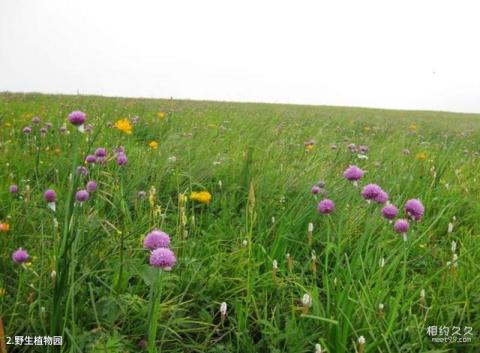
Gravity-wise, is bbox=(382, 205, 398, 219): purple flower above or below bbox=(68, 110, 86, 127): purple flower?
below

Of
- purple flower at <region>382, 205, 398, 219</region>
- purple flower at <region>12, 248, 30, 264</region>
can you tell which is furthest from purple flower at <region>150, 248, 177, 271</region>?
purple flower at <region>382, 205, 398, 219</region>

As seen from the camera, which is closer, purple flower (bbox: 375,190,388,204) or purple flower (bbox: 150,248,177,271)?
purple flower (bbox: 150,248,177,271)

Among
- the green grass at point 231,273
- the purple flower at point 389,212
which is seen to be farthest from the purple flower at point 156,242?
the purple flower at point 389,212

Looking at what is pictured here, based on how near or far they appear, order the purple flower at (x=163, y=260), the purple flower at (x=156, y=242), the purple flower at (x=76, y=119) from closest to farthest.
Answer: the purple flower at (x=163, y=260) < the purple flower at (x=156, y=242) < the purple flower at (x=76, y=119)

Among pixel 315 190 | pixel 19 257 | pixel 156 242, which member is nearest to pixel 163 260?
pixel 156 242

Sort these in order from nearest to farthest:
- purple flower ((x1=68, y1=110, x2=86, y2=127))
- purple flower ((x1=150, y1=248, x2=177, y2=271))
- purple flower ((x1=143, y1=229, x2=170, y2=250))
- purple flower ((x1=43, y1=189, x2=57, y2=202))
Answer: purple flower ((x1=150, y1=248, x2=177, y2=271)), purple flower ((x1=143, y1=229, x2=170, y2=250)), purple flower ((x1=68, y1=110, x2=86, y2=127)), purple flower ((x1=43, y1=189, x2=57, y2=202))

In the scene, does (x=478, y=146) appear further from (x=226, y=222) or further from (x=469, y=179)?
(x=226, y=222)

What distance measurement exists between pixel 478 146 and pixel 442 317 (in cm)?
745

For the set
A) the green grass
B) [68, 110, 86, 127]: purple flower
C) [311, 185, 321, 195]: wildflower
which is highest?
[68, 110, 86, 127]: purple flower

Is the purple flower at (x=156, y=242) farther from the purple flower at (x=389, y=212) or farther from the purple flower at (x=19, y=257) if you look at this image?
the purple flower at (x=389, y=212)

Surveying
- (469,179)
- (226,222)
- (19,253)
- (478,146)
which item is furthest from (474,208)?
(478,146)

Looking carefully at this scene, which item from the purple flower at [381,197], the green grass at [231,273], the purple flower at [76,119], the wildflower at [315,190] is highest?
the purple flower at [76,119]

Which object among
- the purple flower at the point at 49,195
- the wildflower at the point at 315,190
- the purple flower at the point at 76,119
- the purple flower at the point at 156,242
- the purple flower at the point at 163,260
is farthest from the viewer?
the wildflower at the point at 315,190

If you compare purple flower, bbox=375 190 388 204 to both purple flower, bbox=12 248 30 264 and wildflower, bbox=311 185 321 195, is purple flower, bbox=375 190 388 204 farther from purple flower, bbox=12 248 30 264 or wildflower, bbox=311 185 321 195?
purple flower, bbox=12 248 30 264
